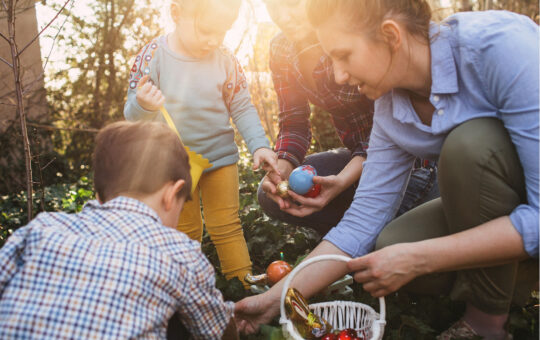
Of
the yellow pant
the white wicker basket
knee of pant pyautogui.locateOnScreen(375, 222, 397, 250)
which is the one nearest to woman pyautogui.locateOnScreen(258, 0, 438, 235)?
the yellow pant

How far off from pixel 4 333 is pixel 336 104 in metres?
1.79

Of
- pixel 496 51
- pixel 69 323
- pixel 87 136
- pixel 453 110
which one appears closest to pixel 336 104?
pixel 453 110

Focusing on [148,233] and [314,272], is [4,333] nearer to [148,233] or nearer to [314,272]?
[148,233]

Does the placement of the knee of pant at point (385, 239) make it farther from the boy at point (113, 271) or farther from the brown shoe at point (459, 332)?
the boy at point (113, 271)

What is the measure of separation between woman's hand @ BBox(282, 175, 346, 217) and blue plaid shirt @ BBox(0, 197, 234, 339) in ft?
3.14

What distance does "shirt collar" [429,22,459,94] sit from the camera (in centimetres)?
154

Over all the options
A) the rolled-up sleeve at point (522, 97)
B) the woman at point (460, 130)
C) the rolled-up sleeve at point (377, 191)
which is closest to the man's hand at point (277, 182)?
the rolled-up sleeve at point (377, 191)

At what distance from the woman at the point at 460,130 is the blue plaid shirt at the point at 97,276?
1.69ft

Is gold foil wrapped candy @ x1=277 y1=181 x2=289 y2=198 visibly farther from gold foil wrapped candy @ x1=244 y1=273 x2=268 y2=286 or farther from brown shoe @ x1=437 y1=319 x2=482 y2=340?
brown shoe @ x1=437 y1=319 x2=482 y2=340

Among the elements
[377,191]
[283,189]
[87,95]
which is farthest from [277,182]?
[87,95]

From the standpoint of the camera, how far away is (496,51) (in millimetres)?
1413

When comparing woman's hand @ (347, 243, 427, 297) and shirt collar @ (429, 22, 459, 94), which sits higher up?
shirt collar @ (429, 22, 459, 94)

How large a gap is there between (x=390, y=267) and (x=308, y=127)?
4.39ft

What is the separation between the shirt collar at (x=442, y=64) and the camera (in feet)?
5.05
